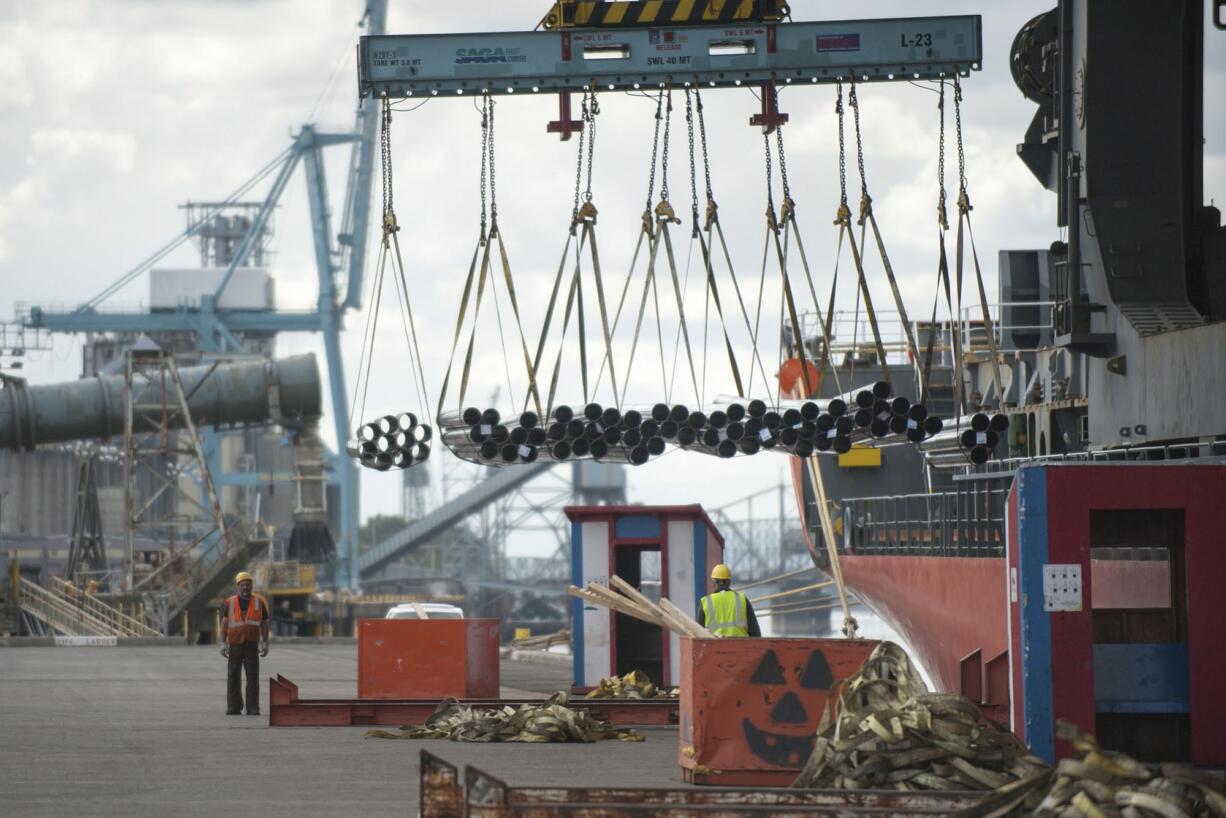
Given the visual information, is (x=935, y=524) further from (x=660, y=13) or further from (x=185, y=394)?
(x=185, y=394)

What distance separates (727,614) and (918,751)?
13.6ft

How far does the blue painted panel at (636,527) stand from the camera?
831 inches

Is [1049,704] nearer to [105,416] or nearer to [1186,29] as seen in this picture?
[1186,29]

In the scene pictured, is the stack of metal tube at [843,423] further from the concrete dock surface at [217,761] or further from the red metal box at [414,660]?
the concrete dock surface at [217,761]

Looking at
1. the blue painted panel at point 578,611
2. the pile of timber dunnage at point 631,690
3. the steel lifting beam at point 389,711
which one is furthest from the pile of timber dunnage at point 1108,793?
the blue painted panel at point 578,611

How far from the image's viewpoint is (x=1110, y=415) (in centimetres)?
1919

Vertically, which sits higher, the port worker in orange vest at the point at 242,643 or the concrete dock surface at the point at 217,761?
the port worker in orange vest at the point at 242,643

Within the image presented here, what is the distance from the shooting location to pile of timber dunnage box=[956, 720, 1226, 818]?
806 centimetres

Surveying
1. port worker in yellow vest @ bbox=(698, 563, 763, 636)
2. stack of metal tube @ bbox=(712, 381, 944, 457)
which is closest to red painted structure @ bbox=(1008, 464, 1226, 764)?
port worker in yellow vest @ bbox=(698, 563, 763, 636)

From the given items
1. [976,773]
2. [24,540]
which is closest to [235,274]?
[24,540]

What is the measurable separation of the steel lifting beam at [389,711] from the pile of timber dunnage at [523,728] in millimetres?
985

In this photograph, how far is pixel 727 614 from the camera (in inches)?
565

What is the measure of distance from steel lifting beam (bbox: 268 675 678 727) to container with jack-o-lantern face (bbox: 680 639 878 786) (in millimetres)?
4939

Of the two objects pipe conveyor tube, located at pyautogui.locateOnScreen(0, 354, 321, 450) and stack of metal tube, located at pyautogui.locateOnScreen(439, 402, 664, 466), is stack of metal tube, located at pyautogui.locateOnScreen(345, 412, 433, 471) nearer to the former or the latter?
stack of metal tube, located at pyautogui.locateOnScreen(439, 402, 664, 466)
